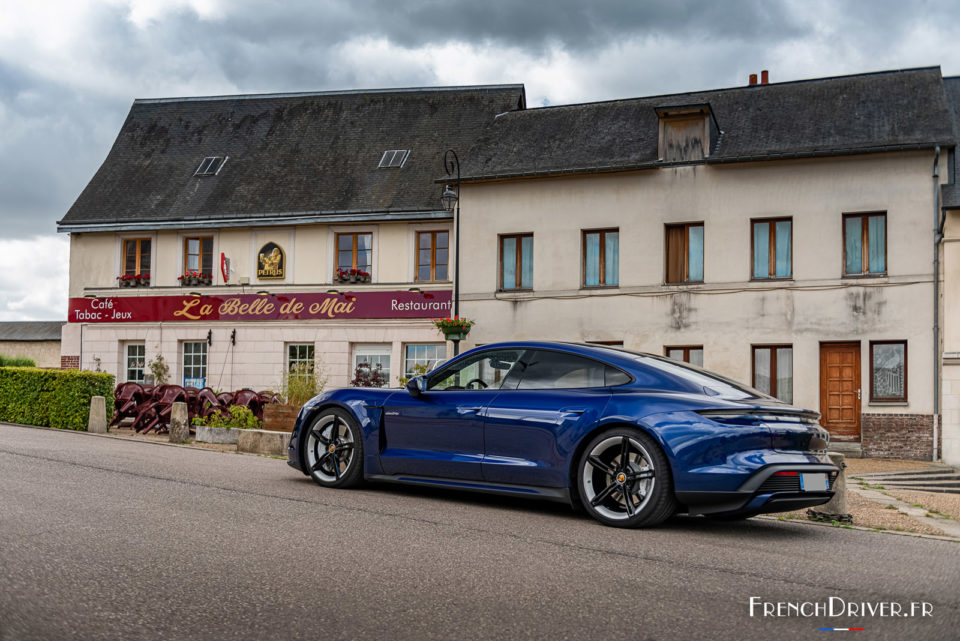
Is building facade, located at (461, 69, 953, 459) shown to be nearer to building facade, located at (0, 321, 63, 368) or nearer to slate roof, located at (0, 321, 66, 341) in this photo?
building facade, located at (0, 321, 63, 368)

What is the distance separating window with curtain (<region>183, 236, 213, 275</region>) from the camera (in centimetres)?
2891

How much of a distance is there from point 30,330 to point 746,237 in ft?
107

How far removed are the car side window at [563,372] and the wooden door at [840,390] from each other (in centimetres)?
1464

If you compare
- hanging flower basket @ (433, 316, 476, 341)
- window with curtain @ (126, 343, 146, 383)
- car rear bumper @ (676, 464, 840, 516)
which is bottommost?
car rear bumper @ (676, 464, 840, 516)

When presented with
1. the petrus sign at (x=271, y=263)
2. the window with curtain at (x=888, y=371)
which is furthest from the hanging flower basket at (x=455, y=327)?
the window with curtain at (x=888, y=371)

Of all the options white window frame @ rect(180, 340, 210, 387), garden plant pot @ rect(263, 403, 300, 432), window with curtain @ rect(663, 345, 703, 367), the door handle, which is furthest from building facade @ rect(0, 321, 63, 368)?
the door handle

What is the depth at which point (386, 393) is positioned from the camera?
8531 millimetres

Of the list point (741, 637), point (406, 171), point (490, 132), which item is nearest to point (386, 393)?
point (741, 637)

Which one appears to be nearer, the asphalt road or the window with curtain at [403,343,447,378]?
the asphalt road

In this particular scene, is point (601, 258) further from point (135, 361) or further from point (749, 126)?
point (135, 361)

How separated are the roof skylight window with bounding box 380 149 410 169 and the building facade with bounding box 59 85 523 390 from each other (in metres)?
0.05

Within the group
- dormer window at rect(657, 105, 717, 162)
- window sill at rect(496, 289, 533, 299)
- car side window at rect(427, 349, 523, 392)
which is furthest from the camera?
window sill at rect(496, 289, 533, 299)

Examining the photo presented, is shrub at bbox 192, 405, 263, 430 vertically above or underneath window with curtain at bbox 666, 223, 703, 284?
underneath

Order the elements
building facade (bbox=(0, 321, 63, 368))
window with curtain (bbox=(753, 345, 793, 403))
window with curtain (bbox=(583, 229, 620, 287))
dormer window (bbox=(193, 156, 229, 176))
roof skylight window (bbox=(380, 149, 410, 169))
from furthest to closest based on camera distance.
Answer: building facade (bbox=(0, 321, 63, 368)) < dormer window (bbox=(193, 156, 229, 176)) < roof skylight window (bbox=(380, 149, 410, 169)) < window with curtain (bbox=(583, 229, 620, 287)) < window with curtain (bbox=(753, 345, 793, 403))
